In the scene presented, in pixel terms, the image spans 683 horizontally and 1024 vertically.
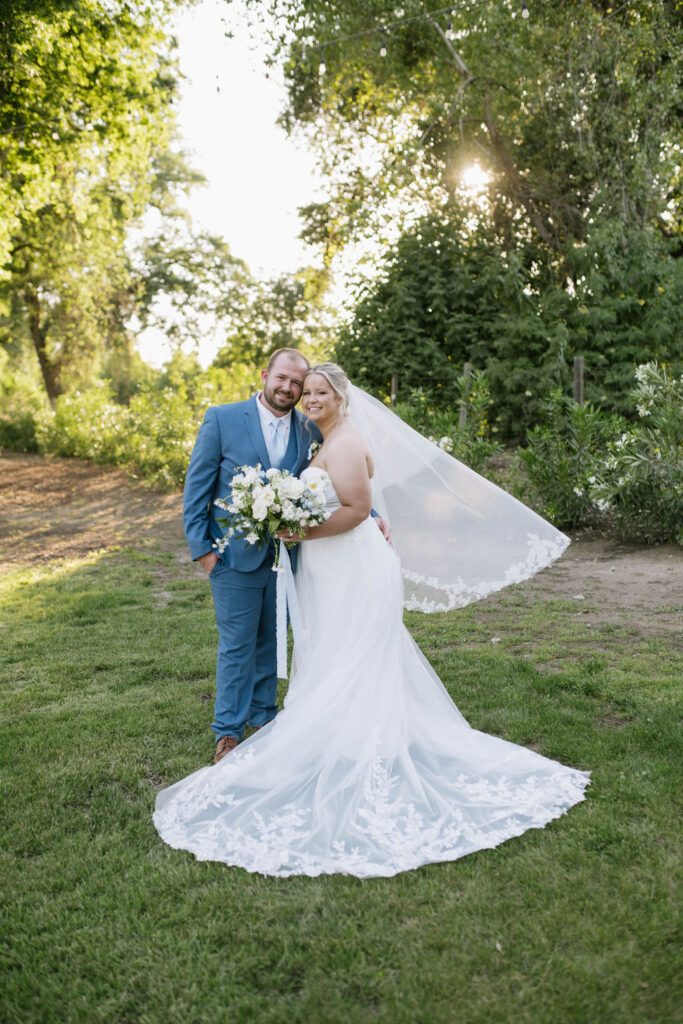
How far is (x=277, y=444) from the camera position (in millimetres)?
4031

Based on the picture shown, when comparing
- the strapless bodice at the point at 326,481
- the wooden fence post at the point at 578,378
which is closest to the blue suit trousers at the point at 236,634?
the strapless bodice at the point at 326,481

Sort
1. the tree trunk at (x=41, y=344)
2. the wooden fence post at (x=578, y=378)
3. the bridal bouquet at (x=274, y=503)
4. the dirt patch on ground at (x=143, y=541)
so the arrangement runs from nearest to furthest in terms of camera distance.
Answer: the bridal bouquet at (x=274, y=503)
the dirt patch on ground at (x=143, y=541)
the wooden fence post at (x=578, y=378)
the tree trunk at (x=41, y=344)

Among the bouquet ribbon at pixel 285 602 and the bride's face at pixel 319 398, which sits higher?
the bride's face at pixel 319 398

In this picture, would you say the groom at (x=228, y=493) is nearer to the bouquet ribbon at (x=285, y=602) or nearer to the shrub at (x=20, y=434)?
the bouquet ribbon at (x=285, y=602)

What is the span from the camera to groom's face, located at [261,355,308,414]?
12.7 ft

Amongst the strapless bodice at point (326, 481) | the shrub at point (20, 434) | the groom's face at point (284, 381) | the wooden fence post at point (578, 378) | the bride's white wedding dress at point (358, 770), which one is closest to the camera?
the bride's white wedding dress at point (358, 770)

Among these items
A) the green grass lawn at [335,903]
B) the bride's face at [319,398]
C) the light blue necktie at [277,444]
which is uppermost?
the bride's face at [319,398]

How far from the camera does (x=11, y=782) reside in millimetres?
3727

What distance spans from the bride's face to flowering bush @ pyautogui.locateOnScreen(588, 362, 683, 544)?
4.95m

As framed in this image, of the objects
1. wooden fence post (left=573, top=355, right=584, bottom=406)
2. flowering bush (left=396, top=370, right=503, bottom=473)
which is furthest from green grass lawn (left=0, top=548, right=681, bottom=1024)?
wooden fence post (left=573, top=355, right=584, bottom=406)

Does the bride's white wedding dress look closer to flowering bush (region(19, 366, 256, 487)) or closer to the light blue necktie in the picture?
the light blue necktie

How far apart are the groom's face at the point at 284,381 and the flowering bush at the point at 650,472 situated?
4914 mm

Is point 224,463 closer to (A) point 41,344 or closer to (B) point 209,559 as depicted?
(B) point 209,559

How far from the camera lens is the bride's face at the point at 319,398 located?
367 centimetres
